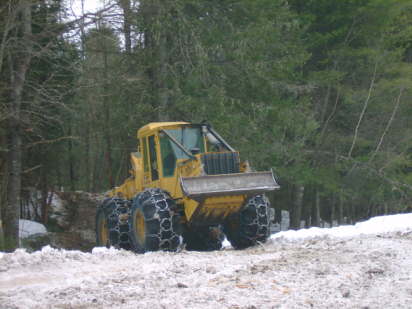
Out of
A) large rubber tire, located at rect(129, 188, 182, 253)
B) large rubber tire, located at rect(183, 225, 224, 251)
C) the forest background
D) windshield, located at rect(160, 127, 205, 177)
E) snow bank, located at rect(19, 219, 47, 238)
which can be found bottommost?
snow bank, located at rect(19, 219, 47, 238)

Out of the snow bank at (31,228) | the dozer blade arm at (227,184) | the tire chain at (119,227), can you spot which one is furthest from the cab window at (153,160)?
the snow bank at (31,228)

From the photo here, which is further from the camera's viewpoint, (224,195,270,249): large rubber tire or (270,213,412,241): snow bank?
(270,213,412,241): snow bank

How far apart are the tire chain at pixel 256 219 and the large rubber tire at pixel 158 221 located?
1.45 meters

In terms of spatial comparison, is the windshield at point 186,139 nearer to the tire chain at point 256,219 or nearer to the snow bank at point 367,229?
the tire chain at point 256,219

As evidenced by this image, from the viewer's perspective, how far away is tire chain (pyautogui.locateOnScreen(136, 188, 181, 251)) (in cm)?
1015

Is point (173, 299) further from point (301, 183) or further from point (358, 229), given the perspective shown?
point (301, 183)

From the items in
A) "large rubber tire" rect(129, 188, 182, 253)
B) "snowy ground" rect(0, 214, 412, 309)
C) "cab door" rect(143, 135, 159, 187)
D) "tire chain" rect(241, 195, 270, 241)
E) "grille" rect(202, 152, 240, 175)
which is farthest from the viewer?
"cab door" rect(143, 135, 159, 187)

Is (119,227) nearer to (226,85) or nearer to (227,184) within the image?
(227,184)

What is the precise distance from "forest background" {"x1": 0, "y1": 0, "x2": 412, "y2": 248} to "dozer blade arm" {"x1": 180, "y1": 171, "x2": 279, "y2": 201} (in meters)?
4.81

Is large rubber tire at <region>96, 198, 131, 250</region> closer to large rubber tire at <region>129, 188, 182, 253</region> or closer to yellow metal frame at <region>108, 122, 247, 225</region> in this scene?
yellow metal frame at <region>108, 122, 247, 225</region>

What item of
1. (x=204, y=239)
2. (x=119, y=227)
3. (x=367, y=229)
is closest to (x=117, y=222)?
(x=119, y=227)

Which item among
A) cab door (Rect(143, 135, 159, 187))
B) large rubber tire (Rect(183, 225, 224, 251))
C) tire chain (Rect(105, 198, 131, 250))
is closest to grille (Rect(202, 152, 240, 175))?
cab door (Rect(143, 135, 159, 187))

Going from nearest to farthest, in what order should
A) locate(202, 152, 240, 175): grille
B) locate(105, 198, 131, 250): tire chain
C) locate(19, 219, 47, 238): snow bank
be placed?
locate(202, 152, 240, 175): grille < locate(105, 198, 131, 250): tire chain < locate(19, 219, 47, 238): snow bank

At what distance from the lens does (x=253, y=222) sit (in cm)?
1122
